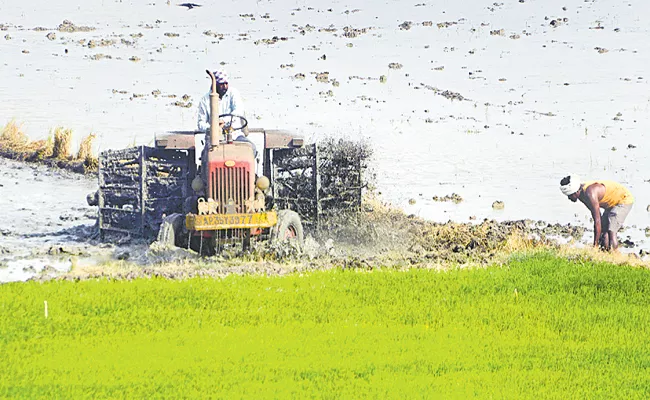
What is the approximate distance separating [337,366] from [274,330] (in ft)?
5.51

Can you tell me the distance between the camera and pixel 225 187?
15.7 m

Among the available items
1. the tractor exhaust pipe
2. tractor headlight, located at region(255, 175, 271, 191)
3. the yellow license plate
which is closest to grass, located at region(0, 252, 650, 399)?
the yellow license plate

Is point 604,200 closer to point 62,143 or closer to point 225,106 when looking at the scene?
point 225,106

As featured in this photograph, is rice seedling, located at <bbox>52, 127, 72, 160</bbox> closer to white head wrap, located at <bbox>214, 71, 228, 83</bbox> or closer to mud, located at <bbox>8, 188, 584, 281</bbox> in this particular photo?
mud, located at <bbox>8, 188, 584, 281</bbox>

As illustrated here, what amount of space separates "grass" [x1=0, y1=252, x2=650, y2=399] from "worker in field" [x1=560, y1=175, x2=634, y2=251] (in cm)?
172

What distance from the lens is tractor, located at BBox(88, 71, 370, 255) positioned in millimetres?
15633

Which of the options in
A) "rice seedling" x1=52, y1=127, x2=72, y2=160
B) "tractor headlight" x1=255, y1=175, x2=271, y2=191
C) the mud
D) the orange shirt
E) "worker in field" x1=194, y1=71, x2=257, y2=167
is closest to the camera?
the mud

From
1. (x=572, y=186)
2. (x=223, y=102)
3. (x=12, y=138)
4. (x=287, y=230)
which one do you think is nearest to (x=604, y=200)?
(x=572, y=186)

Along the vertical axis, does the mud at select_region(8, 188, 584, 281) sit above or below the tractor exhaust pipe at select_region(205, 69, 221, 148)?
below

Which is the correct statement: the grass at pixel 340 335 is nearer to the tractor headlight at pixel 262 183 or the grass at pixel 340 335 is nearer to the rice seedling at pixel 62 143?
the tractor headlight at pixel 262 183

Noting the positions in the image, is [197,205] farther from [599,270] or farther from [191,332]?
[599,270]

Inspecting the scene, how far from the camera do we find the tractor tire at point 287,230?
16.0 metres

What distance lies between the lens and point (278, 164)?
18094 mm

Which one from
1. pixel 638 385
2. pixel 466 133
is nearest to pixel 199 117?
pixel 638 385
